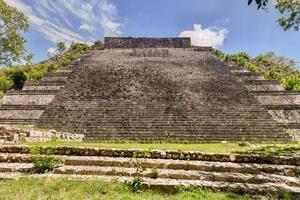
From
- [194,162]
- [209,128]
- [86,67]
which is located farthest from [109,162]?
[86,67]

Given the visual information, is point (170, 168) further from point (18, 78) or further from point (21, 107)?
point (18, 78)

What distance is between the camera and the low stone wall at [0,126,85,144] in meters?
10.2

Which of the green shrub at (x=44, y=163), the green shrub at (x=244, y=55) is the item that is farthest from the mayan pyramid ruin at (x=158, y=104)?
the green shrub at (x=244, y=55)

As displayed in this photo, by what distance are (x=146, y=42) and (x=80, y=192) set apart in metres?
28.9

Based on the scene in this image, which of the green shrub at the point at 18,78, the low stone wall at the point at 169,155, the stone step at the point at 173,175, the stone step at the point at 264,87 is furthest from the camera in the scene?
the green shrub at the point at 18,78

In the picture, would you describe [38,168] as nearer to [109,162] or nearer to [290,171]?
[109,162]

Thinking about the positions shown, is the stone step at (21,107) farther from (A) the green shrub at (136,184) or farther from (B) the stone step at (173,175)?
(A) the green shrub at (136,184)

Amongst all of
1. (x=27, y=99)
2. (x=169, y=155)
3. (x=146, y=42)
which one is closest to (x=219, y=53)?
(x=146, y=42)

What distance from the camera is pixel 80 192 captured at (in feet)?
17.0

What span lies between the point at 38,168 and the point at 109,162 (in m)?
1.33

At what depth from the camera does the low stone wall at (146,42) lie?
3316 cm

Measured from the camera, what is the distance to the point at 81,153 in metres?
7.59

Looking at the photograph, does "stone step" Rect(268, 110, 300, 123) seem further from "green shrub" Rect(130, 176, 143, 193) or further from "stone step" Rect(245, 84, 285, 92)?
"green shrub" Rect(130, 176, 143, 193)

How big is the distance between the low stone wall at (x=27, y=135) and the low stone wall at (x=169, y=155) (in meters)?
2.51
